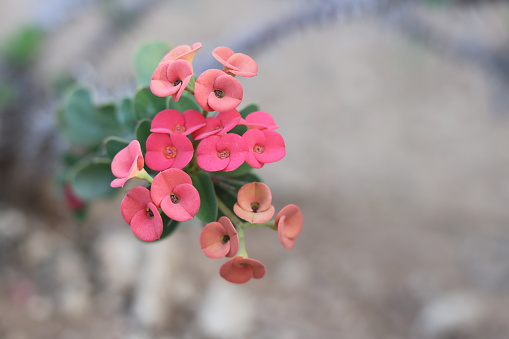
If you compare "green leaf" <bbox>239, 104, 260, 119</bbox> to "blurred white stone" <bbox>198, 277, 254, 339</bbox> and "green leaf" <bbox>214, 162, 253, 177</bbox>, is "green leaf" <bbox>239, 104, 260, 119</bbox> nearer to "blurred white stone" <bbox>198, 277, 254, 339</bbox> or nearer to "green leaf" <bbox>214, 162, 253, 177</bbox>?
"green leaf" <bbox>214, 162, 253, 177</bbox>

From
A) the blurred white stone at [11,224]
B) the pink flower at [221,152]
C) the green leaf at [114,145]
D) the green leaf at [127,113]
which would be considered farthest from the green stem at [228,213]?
the blurred white stone at [11,224]

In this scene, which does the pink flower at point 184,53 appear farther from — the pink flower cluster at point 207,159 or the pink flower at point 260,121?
the pink flower at point 260,121

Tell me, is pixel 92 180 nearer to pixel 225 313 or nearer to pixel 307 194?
pixel 225 313

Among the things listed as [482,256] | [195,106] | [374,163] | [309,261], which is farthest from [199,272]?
[374,163]

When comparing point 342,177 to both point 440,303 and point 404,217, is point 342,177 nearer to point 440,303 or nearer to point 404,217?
point 404,217

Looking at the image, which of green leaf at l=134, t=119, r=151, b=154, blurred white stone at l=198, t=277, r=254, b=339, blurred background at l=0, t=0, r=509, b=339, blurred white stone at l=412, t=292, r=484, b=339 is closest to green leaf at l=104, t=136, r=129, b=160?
green leaf at l=134, t=119, r=151, b=154

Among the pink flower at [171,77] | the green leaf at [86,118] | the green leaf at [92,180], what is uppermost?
the pink flower at [171,77]
